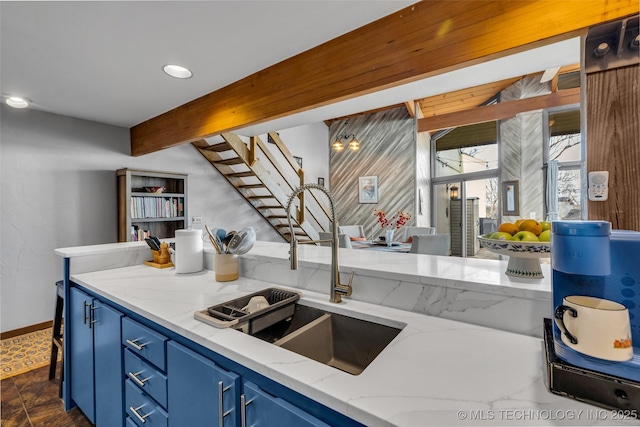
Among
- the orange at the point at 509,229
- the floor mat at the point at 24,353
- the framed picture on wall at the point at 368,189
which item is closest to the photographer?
the orange at the point at 509,229

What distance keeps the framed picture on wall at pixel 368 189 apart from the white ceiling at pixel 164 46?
3841 millimetres

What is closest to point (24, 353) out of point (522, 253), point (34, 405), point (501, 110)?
point (34, 405)

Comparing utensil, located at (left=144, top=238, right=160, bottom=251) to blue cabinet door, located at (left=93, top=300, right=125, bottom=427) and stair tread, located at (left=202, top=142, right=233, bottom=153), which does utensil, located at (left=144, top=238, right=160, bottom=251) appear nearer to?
blue cabinet door, located at (left=93, top=300, right=125, bottom=427)

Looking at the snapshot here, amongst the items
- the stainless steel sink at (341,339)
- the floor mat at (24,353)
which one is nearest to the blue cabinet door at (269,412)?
the stainless steel sink at (341,339)

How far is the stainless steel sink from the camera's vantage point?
1144 millimetres

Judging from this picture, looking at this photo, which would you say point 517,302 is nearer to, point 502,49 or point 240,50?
point 502,49

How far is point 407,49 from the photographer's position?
163 centimetres

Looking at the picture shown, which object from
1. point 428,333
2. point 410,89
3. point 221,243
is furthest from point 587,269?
point 410,89

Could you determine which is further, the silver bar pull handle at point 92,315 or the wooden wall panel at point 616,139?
the silver bar pull handle at point 92,315

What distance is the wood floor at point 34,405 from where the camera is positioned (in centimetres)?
182

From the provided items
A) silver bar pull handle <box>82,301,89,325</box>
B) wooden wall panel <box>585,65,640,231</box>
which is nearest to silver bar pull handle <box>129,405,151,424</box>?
silver bar pull handle <box>82,301,89,325</box>

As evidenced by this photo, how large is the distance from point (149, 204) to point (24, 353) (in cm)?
184

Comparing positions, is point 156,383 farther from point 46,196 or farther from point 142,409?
point 46,196

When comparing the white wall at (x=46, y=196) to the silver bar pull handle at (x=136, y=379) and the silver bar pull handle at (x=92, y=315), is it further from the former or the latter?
the silver bar pull handle at (x=136, y=379)
